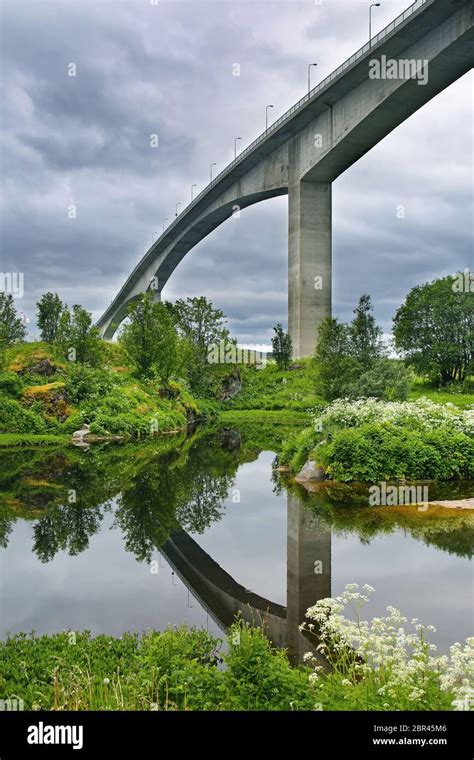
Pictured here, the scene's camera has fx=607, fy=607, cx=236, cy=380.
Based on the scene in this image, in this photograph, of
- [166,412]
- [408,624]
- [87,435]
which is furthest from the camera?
[166,412]

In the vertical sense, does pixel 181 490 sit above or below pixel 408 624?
above

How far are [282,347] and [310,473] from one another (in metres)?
28.5

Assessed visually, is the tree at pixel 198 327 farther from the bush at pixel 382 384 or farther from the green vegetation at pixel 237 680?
the green vegetation at pixel 237 680

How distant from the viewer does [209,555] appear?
28.5 feet

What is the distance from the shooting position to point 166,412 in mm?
29609

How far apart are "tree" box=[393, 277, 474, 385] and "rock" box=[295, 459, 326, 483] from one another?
986 inches

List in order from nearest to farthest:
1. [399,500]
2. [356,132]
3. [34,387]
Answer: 1. [399,500]
2. [34,387]
3. [356,132]

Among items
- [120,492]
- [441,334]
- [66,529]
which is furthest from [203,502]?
[441,334]

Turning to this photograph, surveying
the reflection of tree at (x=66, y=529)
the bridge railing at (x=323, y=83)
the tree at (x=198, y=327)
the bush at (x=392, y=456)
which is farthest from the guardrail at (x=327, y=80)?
the reflection of tree at (x=66, y=529)

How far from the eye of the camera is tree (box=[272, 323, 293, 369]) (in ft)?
138

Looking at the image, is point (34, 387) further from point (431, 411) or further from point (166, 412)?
point (431, 411)

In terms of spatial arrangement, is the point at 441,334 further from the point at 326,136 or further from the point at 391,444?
the point at 391,444

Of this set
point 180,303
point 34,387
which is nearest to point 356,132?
point 180,303
